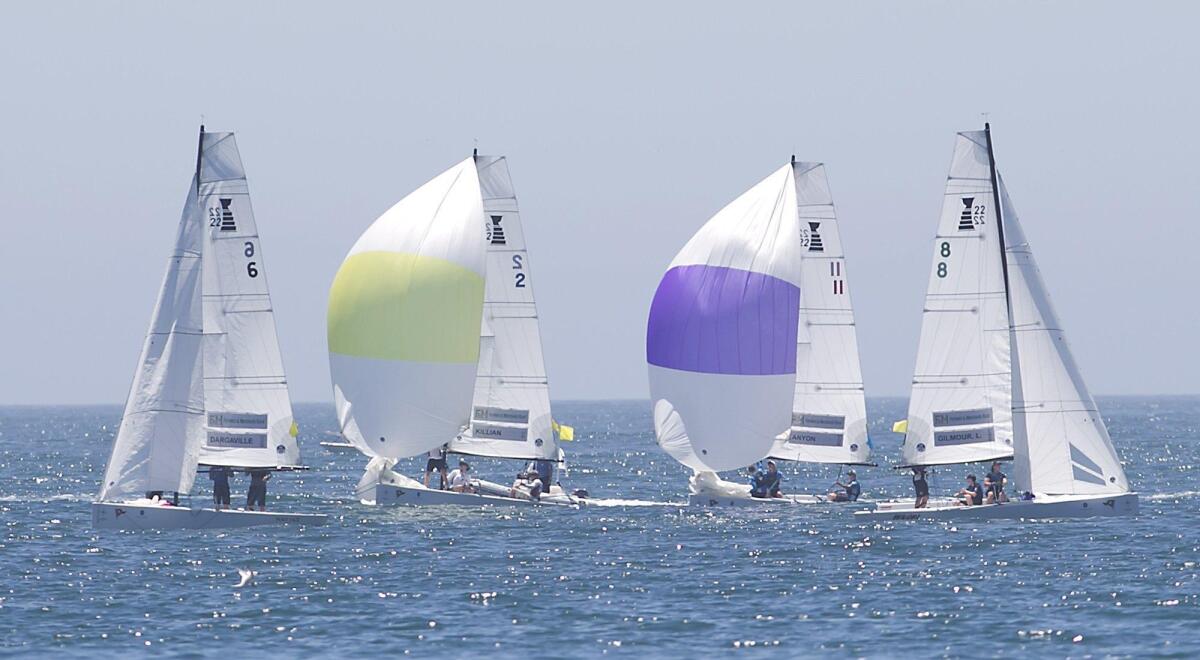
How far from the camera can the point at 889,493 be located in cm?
6038

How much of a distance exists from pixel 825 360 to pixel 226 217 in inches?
605

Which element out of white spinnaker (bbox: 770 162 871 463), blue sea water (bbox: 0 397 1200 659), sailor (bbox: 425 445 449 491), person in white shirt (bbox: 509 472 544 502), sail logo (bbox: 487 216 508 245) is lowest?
blue sea water (bbox: 0 397 1200 659)

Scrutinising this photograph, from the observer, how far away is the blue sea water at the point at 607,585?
28828 millimetres

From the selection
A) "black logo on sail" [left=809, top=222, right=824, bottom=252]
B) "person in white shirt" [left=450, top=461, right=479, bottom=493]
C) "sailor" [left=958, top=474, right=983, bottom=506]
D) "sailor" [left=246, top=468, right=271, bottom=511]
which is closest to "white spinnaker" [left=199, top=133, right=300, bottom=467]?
"sailor" [left=246, top=468, right=271, bottom=511]

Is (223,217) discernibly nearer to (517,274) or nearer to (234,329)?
(234,329)

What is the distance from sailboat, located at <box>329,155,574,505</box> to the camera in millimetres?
49312

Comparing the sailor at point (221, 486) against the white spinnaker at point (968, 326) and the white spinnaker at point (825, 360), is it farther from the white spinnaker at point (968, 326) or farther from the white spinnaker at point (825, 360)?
the white spinnaker at point (968, 326)

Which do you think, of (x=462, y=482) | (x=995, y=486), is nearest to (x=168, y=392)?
(x=462, y=482)

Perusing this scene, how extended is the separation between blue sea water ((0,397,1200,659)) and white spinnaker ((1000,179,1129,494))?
1.22 m

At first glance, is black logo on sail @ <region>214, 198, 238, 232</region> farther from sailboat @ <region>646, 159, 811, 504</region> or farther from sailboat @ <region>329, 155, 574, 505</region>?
sailboat @ <region>646, 159, 811, 504</region>

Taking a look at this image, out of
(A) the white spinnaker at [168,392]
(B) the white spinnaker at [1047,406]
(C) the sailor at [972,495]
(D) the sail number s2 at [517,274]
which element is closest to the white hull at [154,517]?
(A) the white spinnaker at [168,392]

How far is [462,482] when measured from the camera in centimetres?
4962

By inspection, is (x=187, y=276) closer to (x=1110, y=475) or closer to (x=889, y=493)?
(x=1110, y=475)

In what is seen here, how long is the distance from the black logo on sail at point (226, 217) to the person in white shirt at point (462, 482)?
10080 mm
